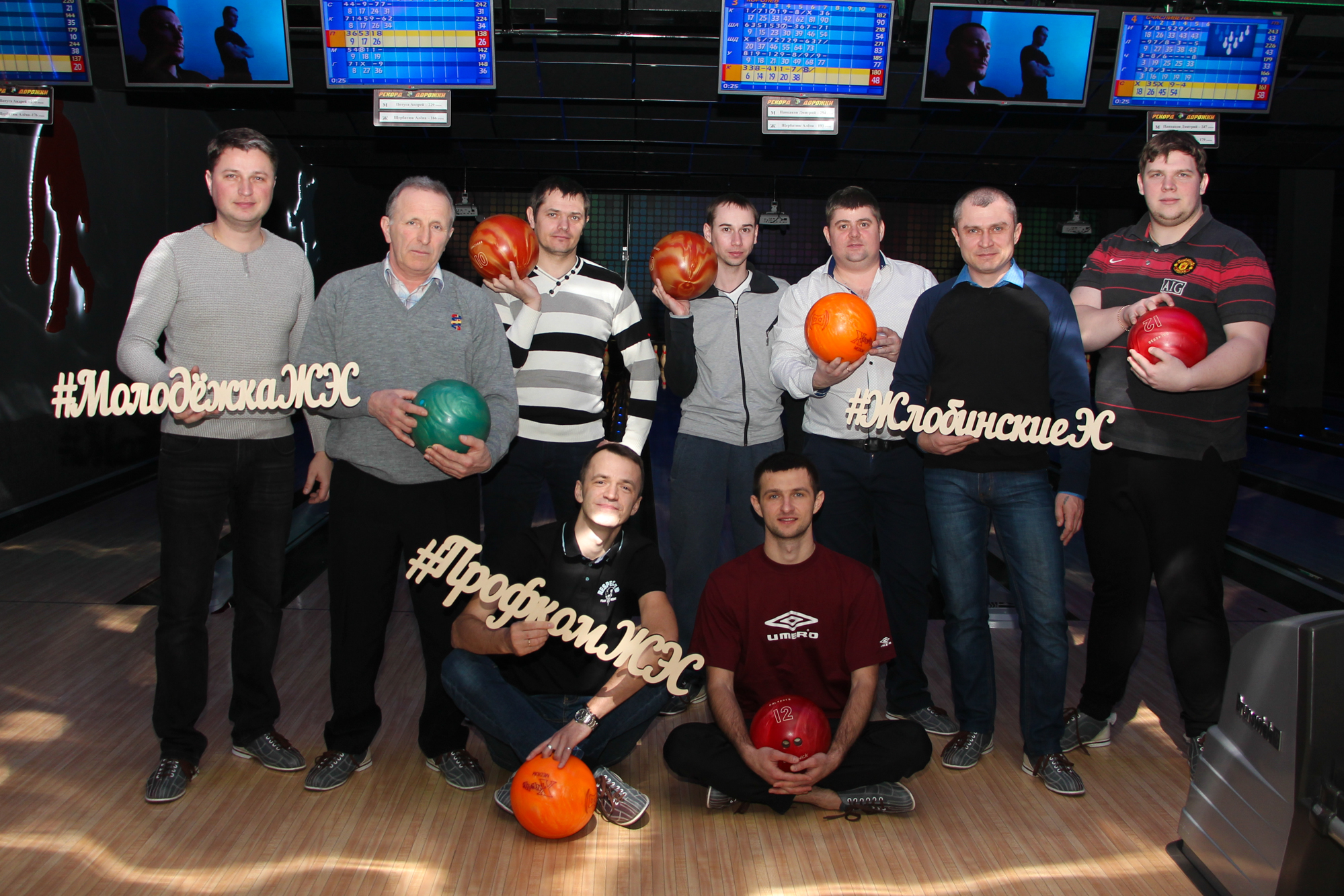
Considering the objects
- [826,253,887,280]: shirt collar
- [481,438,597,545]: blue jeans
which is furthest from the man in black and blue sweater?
[481,438,597,545]: blue jeans

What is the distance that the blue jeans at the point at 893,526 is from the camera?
213cm

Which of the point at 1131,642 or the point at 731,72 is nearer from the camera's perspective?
the point at 1131,642

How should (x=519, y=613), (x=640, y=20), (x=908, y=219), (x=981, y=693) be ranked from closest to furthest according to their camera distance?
(x=519, y=613), (x=981, y=693), (x=640, y=20), (x=908, y=219)

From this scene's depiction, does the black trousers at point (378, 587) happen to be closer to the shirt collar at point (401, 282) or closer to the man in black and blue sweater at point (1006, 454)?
the shirt collar at point (401, 282)

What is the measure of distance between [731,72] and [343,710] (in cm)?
320

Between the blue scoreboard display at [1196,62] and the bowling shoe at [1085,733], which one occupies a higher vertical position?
the blue scoreboard display at [1196,62]

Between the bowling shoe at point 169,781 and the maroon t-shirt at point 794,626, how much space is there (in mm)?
1071

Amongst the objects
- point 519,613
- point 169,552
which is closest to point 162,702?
point 169,552

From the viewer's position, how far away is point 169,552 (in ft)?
5.98

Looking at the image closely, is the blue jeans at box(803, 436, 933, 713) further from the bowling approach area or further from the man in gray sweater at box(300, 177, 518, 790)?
the man in gray sweater at box(300, 177, 518, 790)

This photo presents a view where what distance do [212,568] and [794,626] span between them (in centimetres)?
120

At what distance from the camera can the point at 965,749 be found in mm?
2002

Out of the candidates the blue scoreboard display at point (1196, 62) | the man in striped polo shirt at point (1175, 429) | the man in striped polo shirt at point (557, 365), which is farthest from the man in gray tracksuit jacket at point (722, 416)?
the blue scoreboard display at point (1196, 62)

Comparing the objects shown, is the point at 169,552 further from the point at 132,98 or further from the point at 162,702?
the point at 132,98
